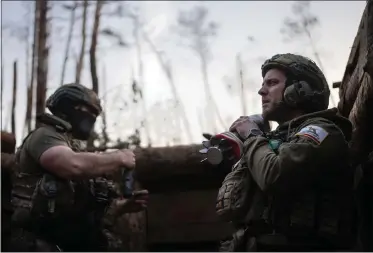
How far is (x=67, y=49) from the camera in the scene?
1096cm

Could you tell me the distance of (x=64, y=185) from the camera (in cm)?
324

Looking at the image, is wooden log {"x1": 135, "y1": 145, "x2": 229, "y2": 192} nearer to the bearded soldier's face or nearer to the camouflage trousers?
the camouflage trousers

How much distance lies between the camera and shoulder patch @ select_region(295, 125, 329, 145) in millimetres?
2495

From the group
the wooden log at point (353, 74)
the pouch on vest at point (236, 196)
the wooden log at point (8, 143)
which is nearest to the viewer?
the pouch on vest at point (236, 196)

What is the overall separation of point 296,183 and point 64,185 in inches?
54.7

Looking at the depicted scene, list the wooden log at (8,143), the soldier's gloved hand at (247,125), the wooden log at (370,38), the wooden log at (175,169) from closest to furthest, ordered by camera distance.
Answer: the wooden log at (370,38) → the soldier's gloved hand at (247,125) → the wooden log at (8,143) → the wooden log at (175,169)

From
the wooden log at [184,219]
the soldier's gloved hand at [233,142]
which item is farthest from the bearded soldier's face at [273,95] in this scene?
the wooden log at [184,219]

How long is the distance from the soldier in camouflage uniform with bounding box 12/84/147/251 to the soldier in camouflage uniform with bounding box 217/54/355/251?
2.72ft

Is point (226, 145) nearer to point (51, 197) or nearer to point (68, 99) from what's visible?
point (51, 197)

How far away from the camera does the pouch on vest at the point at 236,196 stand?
263 centimetres

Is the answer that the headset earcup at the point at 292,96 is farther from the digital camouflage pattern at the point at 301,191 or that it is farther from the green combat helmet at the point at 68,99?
the green combat helmet at the point at 68,99

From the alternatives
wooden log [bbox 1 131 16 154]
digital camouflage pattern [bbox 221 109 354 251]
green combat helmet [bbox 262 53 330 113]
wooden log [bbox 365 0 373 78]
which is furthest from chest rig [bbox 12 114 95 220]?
wooden log [bbox 365 0 373 78]

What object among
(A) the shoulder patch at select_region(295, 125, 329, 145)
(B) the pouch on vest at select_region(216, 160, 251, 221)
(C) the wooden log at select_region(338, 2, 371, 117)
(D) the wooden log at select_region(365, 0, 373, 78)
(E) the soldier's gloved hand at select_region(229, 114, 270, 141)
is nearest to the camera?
(D) the wooden log at select_region(365, 0, 373, 78)

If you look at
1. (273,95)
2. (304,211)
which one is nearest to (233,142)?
(273,95)
